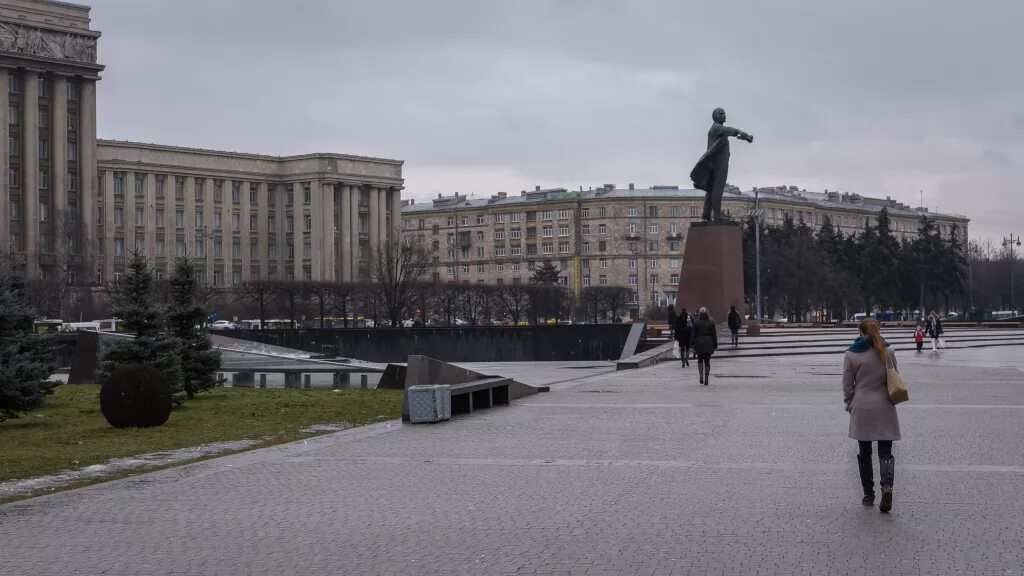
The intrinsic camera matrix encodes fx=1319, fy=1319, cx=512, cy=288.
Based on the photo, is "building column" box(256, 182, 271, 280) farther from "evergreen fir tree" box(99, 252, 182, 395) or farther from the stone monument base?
"evergreen fir tree" box(99, 252, 182, 395)

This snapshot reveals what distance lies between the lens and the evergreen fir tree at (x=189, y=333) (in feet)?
88.9

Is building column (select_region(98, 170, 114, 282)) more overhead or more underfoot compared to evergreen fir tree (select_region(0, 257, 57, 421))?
more overhead

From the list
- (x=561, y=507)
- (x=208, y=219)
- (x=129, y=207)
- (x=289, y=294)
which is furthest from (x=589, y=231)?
(x=561, y=507)

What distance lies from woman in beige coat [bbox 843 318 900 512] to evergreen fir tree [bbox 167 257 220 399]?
1841cm

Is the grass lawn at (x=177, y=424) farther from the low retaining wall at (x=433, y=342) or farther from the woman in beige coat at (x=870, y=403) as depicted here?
the low retaining wall at (x=433, y=342)

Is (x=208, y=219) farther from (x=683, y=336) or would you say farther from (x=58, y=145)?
(x=683, y=336)

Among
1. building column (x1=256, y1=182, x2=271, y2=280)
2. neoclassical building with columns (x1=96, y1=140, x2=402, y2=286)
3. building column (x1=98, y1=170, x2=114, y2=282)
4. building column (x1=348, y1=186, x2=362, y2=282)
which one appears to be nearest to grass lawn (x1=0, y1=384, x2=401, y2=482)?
building column (x1=98, y1=170, x2=114, y2=282)

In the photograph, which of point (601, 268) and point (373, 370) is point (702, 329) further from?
point (601, 268)

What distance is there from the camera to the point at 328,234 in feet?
449

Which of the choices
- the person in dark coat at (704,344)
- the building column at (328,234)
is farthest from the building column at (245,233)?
the person in dark coat at (704,344)

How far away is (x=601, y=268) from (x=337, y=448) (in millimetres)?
142343

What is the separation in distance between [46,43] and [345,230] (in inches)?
1554

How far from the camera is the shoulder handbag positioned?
425 inches

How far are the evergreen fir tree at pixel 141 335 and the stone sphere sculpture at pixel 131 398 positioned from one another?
15.3 feet
